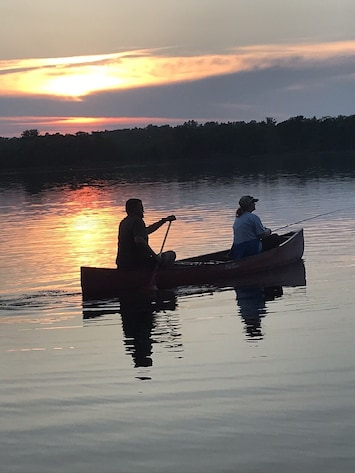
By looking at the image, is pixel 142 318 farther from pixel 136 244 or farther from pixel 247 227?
pixel 247 227

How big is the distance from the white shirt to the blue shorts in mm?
87

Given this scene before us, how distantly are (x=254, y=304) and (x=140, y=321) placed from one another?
6.05ft

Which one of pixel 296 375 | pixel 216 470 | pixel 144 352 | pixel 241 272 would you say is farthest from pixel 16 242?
pixel 216 470

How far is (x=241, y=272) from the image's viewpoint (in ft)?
47.3

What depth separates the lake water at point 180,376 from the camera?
229 inches

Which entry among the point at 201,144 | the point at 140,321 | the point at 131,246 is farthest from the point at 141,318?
the point at 201,144

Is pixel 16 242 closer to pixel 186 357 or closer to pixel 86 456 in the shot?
pixel 186 357

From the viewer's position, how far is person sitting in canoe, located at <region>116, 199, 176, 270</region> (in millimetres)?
12805

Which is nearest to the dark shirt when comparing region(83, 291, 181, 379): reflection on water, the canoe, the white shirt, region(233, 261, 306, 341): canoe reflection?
the canoe

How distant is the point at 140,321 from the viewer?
443 inches

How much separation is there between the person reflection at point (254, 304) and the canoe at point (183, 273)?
0.56 metres

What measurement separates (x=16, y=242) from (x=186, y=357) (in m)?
14.5

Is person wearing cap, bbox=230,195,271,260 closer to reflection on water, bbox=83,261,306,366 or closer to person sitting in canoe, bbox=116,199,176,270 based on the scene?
reflection on water, bbox=83,261,306,366

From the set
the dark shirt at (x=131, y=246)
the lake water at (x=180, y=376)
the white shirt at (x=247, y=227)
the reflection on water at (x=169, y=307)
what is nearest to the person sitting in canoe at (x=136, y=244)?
the dark shirt at (x=131, y=246)
